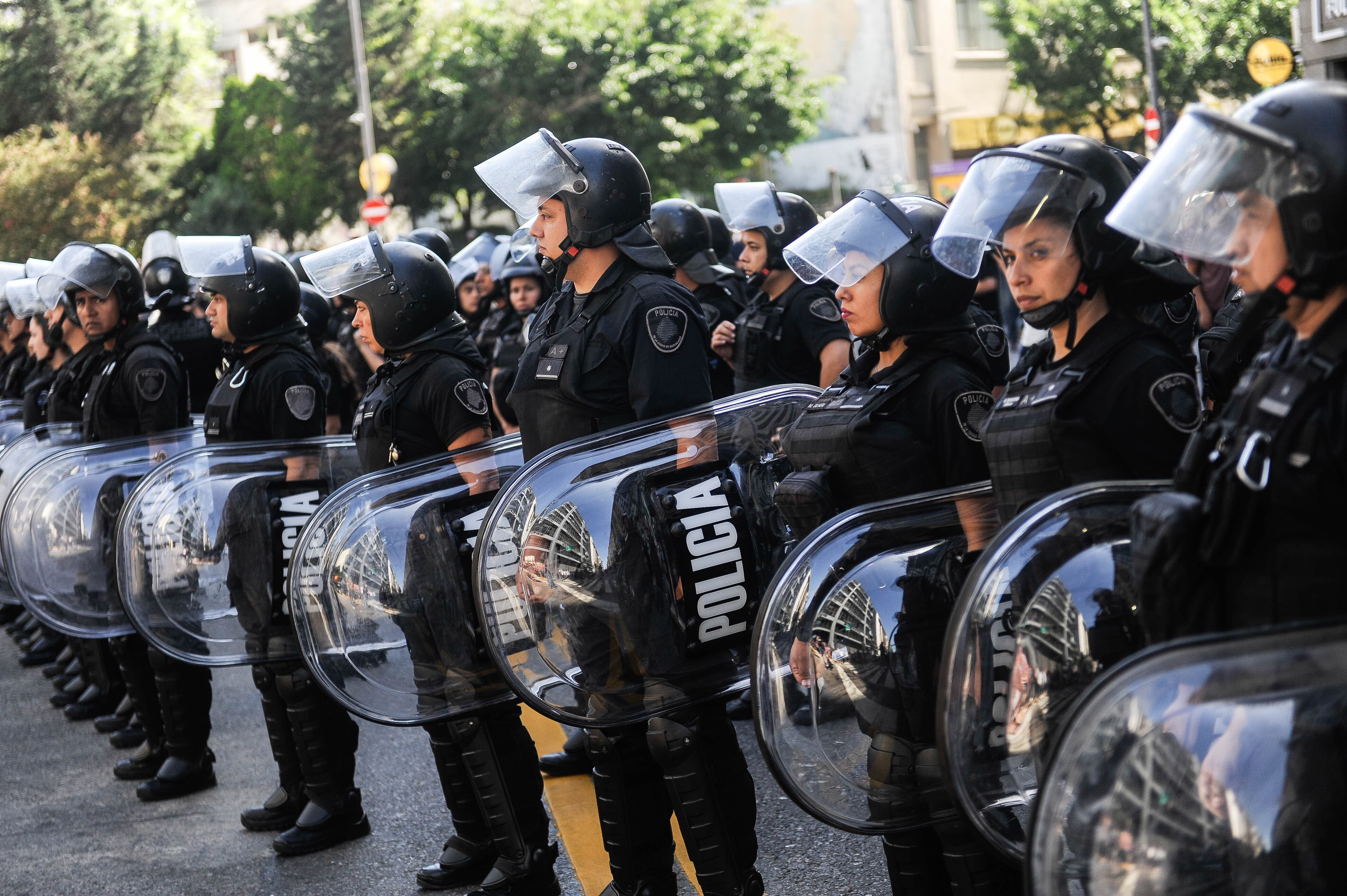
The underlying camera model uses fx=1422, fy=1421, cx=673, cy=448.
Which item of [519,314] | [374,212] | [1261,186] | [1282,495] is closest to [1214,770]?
[1282,495]

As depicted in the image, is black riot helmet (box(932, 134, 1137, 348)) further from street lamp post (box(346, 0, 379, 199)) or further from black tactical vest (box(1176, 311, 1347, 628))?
street lamp post (box(346, 0, 379, 199))

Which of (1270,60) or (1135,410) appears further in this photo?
(1270,60)

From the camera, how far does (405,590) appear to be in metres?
4.18

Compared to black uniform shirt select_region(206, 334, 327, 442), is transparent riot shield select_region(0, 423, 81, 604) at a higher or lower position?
lower

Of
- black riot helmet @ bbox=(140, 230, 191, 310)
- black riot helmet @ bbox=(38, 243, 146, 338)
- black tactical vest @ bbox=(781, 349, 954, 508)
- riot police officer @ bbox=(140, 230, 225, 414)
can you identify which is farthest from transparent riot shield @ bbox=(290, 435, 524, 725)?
black riot helmet @ bbox=(140, 230, 191, 310)

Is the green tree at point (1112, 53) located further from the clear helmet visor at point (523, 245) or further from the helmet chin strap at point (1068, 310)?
the helmet chin strap at point (1068, 310)

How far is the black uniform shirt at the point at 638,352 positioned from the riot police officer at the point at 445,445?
0.54m

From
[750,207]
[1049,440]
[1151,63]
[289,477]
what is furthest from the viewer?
[1151,63]

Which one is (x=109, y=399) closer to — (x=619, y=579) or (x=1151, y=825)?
(x=619, y=579)

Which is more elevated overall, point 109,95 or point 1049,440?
point 109,95

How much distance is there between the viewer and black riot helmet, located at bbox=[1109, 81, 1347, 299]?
200 cm

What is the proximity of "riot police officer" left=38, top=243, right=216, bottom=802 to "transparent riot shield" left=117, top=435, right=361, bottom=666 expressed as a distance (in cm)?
47

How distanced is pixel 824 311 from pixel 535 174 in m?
2.09

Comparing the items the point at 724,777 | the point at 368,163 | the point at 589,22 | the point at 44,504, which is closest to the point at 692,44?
the point at 589,22
